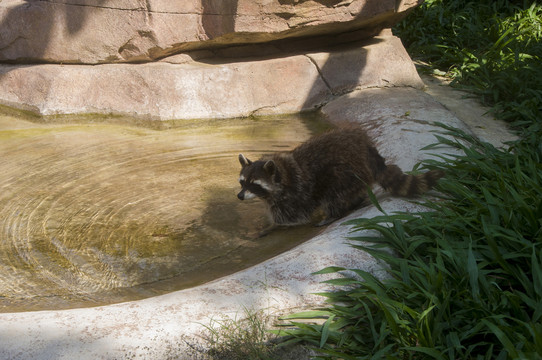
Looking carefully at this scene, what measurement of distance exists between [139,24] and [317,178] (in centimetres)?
404

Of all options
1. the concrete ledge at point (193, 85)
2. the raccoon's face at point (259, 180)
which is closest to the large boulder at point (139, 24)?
the concrete ledge at point (193, 85)

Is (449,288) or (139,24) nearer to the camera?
(449,288)

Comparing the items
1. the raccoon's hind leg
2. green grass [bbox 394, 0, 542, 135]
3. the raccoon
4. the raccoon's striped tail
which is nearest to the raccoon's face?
the raccoon

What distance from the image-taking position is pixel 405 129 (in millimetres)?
5734

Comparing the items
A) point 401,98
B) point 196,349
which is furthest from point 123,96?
point 196,349

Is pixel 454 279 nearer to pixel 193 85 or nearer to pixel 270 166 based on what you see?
pixel 270 166

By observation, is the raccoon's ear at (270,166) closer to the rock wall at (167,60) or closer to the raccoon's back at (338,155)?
the raccoon's back at (338,155)

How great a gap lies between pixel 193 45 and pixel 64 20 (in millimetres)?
1750

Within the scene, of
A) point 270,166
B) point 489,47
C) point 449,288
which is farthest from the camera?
point 489,47

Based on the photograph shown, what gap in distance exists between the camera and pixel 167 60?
8078 mm

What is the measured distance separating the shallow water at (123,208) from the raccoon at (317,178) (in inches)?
8.5

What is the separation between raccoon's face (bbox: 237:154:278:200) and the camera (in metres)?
4.84

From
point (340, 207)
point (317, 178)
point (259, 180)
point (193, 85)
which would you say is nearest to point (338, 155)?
point (317, 178)

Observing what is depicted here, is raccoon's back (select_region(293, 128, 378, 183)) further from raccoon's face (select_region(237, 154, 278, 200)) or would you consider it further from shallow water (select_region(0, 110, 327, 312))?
shallow water (select_region(0, 110, 327, 312))
